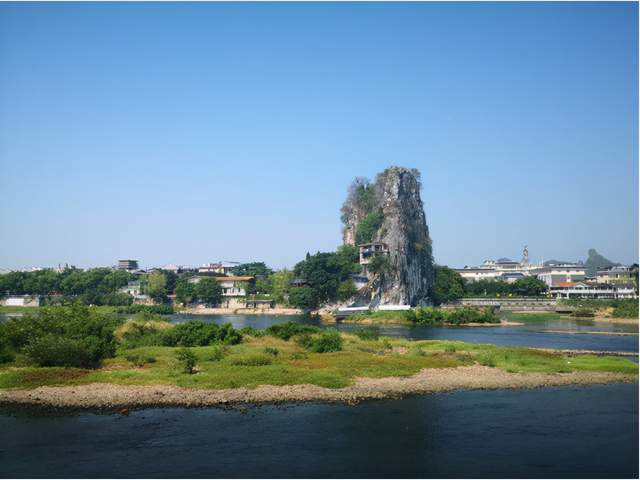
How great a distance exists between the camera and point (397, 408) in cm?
2966

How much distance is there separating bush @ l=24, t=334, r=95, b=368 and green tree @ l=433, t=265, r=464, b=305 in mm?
100008

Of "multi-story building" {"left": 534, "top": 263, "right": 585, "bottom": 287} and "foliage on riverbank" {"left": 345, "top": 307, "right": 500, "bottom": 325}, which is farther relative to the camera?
"multi-story building" {"left": 534, "top": 263, "right": 585, "bottom": 287}

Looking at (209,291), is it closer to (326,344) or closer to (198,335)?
(198,335)

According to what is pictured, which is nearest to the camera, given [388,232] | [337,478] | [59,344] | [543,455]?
[337,478]

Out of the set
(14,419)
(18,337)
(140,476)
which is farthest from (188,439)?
(18,337)

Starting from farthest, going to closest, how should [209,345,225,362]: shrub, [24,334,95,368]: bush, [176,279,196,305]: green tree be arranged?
[176,279,196,305]: green tree → [209,345,225,362]: shrub → [24,334,95,368]: bush

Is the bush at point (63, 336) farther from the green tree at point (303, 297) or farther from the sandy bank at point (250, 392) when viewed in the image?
the green tree at point (303, 297)

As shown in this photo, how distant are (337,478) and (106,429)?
1183cm

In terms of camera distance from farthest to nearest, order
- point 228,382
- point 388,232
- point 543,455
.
Answer: point 388,232 → point 228,382 → point 543,455

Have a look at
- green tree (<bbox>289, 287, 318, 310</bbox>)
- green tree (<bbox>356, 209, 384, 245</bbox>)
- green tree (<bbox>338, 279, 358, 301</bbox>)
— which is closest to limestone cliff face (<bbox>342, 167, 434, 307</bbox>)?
green tree (<bbox>356, 209, 384, 245</bbox>)

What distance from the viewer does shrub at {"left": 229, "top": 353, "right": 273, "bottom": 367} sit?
126ft

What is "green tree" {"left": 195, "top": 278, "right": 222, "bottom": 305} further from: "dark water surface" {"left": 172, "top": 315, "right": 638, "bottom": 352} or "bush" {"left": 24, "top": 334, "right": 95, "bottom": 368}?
"bush" {"left": 24, "top": 334, "right": 95, "bottom": 368}

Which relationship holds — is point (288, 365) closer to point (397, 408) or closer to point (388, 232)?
point (397, 408)

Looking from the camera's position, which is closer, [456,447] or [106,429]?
[456,447]
